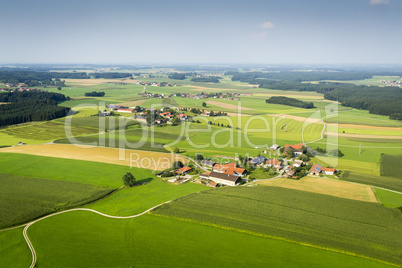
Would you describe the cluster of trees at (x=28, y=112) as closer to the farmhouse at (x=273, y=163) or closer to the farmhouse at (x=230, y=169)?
the farmhouse at (x=230, y=169)

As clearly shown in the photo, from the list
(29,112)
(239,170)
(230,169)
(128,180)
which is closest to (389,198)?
(239,170)

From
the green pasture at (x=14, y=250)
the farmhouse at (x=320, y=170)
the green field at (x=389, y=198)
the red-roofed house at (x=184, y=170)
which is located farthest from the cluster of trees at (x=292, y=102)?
the green pasture at (x=14, y=250)

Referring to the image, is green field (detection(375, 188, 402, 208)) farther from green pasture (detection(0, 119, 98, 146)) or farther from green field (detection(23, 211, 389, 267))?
green pasture (detection(0, 119, 98, 146))

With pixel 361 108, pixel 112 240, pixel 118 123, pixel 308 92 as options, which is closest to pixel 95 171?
pixel 112 240

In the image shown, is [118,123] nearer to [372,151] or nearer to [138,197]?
[138,197]

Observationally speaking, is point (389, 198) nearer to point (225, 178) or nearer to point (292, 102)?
point (225, 178)

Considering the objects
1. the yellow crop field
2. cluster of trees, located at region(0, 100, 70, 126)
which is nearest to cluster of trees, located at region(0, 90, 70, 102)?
cluster of trees, located at region(0, 100, 70, 126)

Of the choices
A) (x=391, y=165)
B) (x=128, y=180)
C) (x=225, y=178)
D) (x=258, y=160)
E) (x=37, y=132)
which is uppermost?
(x=37, y=132)
